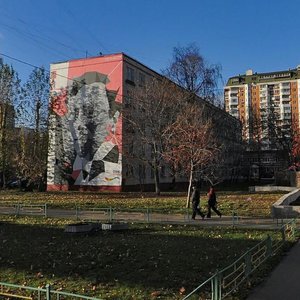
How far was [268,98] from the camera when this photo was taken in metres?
132

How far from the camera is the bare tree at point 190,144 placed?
84.0 ft

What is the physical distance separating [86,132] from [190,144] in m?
21.5

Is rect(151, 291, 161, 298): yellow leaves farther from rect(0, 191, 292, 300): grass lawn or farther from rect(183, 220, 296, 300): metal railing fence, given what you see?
rect(183, 220, 296, 300): metal railing fence

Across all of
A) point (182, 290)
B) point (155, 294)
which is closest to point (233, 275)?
point (182, 290)

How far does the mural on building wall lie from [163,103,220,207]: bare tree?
40.7ft

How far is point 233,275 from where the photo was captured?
8.21 m

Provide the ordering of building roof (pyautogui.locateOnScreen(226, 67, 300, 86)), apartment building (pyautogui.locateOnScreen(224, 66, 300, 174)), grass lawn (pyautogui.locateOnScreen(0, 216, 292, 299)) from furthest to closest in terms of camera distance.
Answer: building roof (pyautogui.locateOnScreen(226, 67, 300, 86)) < apartment building (pyautogui.locateOnScreen(224, 66, 300, 174)) < grass lawn (pyautogui.locateOnScreen(0, 216, 292, 299))

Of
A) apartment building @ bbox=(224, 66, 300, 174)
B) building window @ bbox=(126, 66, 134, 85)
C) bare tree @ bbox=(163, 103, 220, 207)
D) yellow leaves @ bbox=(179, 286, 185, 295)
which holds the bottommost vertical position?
yellow leaves @ bbox=(179, 286, 185, 295)

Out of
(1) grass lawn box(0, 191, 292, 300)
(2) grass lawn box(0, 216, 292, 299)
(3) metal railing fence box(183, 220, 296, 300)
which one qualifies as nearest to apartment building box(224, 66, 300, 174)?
(1) grass lawn box(0, 191, 292, 300)

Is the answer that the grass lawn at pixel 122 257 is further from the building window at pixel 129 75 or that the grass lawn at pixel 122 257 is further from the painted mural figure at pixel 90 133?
the building window at pixel 129 75

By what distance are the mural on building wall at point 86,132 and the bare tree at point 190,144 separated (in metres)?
12.4

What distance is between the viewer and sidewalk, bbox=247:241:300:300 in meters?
7.45

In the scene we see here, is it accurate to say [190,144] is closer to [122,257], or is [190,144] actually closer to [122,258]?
[122,257]

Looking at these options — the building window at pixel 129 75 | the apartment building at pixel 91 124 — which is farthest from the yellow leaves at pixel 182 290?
the building window at pixel 129 75
